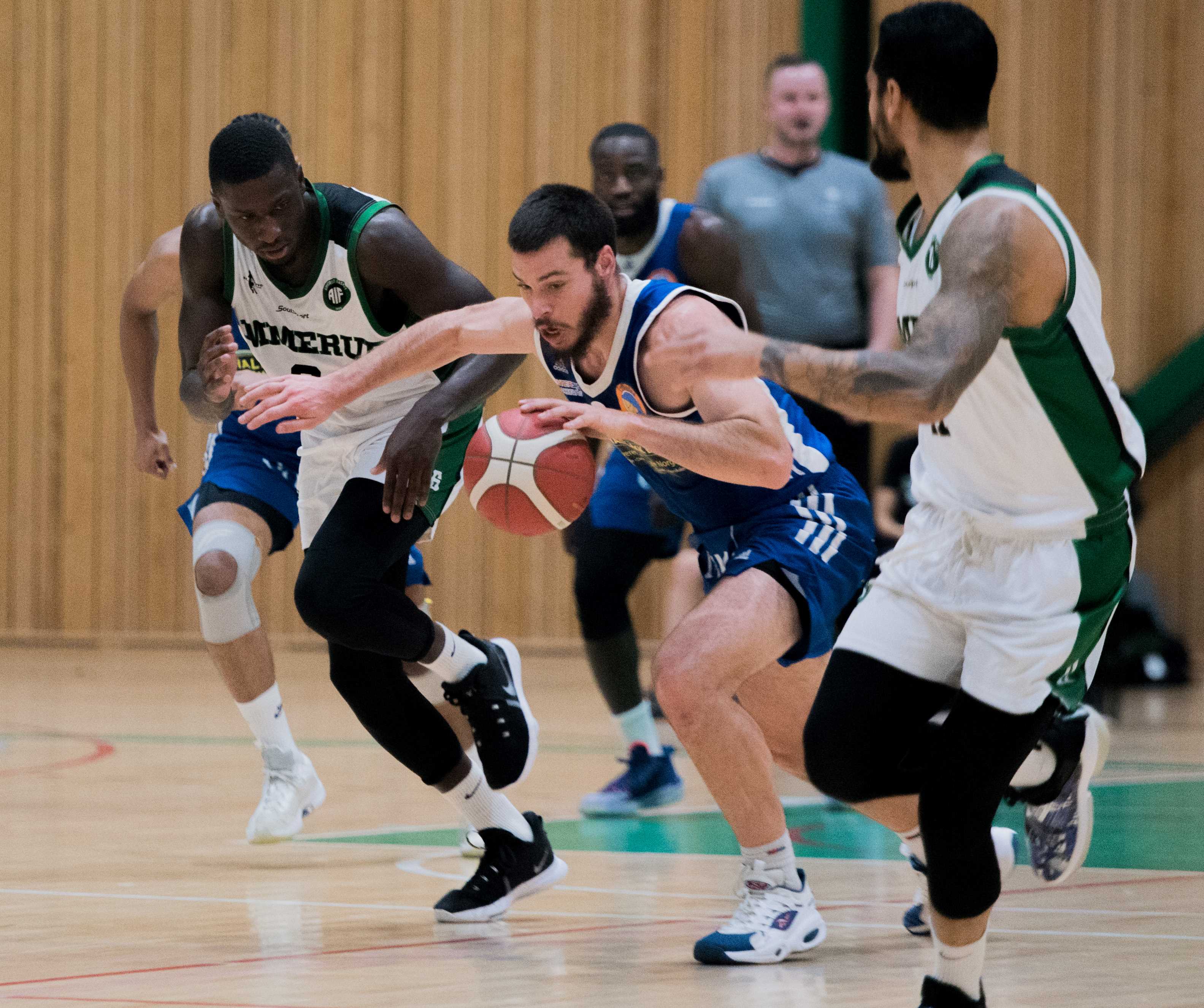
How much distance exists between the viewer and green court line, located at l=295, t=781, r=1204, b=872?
15.6ft

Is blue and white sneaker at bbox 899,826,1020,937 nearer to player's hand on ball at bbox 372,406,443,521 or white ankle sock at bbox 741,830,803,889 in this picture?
white ankle sock at bbox 741,830,803,889

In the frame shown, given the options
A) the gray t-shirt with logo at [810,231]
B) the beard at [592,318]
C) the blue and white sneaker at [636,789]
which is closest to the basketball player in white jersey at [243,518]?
the blue and white sneaker at [636,789]

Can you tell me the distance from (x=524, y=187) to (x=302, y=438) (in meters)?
6.52

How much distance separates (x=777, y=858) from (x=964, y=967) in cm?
86

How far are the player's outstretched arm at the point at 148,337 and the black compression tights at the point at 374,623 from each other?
107cm

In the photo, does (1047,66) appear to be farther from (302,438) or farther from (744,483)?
(744,483)

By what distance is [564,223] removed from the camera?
3439 mm

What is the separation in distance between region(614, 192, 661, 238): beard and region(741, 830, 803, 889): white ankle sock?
8.20 ft

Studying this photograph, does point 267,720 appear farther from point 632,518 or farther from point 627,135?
point 627,135

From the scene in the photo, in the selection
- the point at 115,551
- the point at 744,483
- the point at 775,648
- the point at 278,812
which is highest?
the point at 744,483

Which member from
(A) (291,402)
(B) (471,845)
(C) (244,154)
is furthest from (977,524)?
(B) (471,845)

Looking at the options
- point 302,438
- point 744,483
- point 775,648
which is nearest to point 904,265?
point 744,483

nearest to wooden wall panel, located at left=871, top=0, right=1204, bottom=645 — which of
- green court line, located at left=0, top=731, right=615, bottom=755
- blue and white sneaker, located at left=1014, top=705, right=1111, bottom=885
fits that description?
green court line, located at left=0, top=731, right=615, bottom=755

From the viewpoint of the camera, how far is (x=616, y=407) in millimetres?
3605
